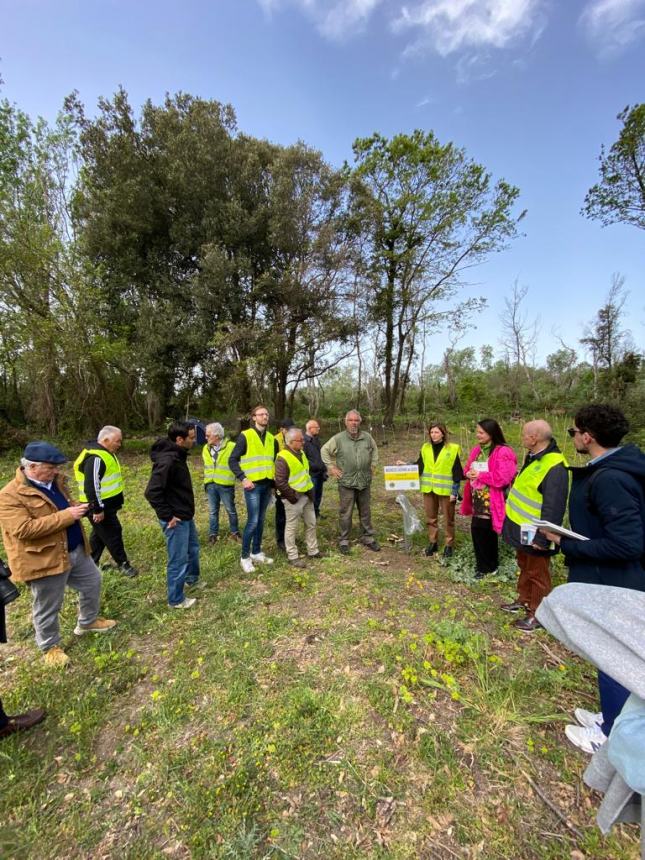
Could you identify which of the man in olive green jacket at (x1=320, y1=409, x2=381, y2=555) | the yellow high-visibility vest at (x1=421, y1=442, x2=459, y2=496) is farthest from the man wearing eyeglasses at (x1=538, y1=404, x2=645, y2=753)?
the man in olive green jacket at (x1=320, y1=409, x2=381, y2=555)

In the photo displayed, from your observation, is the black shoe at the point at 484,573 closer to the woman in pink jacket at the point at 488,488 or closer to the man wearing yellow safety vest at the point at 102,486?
the woman in pink jacket at the point at 488,488

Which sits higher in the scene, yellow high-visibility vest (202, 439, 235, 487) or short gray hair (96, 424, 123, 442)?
short gray hair (96, 424, 123, 442)

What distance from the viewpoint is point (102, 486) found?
4266mm

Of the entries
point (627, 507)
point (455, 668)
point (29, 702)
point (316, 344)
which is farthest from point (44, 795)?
point (316, 344)

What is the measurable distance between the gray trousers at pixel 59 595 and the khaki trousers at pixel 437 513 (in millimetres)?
4146

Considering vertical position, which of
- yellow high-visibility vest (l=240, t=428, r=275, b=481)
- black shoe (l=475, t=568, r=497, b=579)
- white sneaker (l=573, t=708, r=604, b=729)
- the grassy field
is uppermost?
yellow high-visibility vest (l=240, t=428, r=275, b=481)

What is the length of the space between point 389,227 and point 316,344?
7.02 meters

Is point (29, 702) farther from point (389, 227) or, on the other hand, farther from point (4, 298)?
point (389, 227)

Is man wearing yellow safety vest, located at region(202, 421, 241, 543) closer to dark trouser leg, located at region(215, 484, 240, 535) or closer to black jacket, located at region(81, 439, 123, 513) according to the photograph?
dark trouser leg, located at region(215, 484, 240, 535)

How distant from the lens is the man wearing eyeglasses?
216 cm

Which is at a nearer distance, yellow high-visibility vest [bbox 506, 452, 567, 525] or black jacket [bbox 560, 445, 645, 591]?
black jacket [bbox 560, 445, 645, 591]

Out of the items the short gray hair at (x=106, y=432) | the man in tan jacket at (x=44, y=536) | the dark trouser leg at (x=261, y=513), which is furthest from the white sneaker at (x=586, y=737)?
the short gray hair at (x=106, y=432)

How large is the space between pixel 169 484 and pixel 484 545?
12.6ft

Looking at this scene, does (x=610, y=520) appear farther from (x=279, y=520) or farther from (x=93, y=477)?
(x=93, y=477)
